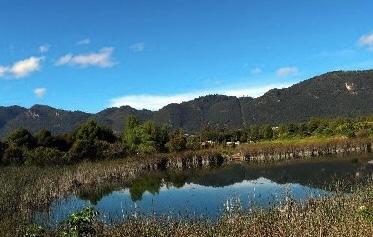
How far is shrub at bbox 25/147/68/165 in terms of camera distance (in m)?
45.1

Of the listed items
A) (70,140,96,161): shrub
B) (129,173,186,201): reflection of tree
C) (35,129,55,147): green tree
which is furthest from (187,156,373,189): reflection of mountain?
(35,129,55,147): green tree

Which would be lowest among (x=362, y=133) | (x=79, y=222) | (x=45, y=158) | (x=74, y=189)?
(x=74, y=189)

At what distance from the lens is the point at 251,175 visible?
4175 centimetres

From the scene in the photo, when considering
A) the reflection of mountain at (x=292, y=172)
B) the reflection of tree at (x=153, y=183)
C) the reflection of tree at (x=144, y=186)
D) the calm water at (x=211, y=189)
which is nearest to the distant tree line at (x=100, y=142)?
the reflection of tree at (x=153, y=183)

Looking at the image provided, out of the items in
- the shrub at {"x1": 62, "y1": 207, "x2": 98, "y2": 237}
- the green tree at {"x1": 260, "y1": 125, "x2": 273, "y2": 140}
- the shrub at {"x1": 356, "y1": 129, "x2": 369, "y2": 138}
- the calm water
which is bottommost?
the calm water

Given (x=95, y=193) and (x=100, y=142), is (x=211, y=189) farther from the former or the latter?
(x=100, y=142)

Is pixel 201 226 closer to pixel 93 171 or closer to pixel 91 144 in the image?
pixel 93 171

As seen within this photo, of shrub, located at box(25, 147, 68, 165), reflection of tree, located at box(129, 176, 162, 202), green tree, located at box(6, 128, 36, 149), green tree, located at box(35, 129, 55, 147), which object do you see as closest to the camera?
reflection of tree, located at box(129, 176, 162, 202)

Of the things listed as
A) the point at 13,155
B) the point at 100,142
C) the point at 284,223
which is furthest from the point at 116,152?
the point at 284,223

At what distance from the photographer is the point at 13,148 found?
157ft

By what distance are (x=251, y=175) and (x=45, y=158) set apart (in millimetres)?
17650

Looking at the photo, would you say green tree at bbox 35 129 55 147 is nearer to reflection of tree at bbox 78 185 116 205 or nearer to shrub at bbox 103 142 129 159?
shrub at bbox 103 142 129 159

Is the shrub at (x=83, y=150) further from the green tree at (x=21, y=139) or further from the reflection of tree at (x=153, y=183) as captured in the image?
the reflection of tree at (x=153, y=183)

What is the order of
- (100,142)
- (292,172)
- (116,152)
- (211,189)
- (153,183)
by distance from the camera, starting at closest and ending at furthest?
(211,189) → (153,183) → (292,172) → (116,152) → (100,142)
